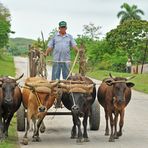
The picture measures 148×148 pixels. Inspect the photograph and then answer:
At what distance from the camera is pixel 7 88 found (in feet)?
41.7

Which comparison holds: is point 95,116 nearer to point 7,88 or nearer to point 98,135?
point 98,135

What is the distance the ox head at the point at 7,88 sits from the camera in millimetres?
12609

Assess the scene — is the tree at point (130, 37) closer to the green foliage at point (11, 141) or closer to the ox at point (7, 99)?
the green foliage at point (11, 141)

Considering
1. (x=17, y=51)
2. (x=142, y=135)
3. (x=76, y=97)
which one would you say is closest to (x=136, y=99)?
(x=142, y=135)

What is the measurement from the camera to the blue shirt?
14812 millimetres

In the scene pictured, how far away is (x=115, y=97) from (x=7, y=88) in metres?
2.56

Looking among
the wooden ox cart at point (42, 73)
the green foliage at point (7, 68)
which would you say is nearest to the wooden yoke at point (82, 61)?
the wooden ox cart at point (42, 73)

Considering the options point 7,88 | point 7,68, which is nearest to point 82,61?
point 7,88

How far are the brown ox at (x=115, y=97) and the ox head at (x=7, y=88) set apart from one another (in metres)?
2.28

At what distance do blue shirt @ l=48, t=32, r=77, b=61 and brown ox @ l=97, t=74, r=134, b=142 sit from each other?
1426 mm

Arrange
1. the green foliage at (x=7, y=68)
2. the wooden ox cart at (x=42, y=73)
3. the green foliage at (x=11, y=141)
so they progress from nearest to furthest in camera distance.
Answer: the green foliage at (x=11, y=141)
the wooden ox cart at (x=42, y=73)
the green foliage at (x=7, y=68)

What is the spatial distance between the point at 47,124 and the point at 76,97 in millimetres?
3882

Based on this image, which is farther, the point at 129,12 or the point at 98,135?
the point at 129,12

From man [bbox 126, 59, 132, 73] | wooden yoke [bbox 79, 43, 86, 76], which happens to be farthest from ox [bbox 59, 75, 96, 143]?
man [bbox 126, 59, 132, 73]
